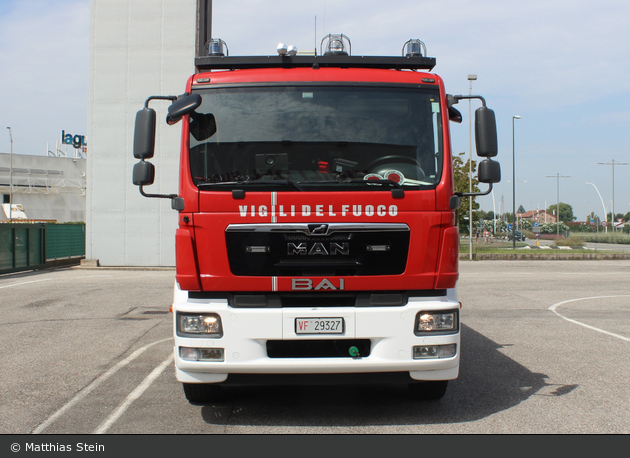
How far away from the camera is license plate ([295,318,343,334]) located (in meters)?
4.33

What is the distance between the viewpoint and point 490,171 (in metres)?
4.93

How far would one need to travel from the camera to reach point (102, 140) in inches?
939

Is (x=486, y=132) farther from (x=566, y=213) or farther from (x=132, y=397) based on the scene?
(x=566, y=213)

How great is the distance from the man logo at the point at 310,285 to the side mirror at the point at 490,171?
5.02 feet

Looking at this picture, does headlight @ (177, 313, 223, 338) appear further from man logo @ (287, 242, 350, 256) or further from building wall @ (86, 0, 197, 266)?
building wall @ (86, 0, 197, 266)

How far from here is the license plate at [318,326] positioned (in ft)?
14.2

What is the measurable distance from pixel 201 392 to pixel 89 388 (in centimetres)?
132

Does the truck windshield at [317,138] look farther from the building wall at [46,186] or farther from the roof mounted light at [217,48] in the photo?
the building wall at [46,186]

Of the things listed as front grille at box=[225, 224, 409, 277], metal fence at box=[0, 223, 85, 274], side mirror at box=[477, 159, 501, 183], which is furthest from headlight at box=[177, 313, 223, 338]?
metal fence at box=[0, 223, 85, 274]

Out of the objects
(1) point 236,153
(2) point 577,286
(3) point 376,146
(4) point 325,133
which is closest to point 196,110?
(1) point 236,153

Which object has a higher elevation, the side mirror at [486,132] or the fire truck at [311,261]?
the side mirror at [486,132]

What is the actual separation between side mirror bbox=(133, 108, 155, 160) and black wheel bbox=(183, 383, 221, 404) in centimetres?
186

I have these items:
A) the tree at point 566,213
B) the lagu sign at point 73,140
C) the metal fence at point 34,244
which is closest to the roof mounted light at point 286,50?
the metal fence at point 34,244
